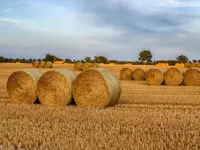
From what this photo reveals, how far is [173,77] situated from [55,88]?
1023 cm

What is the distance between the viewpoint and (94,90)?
10391 millimetres

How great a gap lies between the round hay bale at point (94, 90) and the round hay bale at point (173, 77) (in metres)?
9.44

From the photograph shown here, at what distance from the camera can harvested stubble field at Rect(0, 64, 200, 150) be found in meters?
5.94

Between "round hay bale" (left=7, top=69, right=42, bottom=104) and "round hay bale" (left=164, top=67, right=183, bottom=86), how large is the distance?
31.8 feet

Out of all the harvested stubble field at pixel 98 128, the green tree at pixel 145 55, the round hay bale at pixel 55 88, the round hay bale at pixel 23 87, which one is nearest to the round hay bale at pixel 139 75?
the round hay bale at pixel 23 87

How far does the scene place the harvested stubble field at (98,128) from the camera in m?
5.94

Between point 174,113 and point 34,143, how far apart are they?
4.24 metres

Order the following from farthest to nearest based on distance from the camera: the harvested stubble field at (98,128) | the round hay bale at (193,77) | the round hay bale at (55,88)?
the round hay bale at (193,77), the round hay bale at (55,88), the harvested stubble field at (98,128)

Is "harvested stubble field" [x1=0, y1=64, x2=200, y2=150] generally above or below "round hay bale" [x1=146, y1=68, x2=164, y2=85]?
below

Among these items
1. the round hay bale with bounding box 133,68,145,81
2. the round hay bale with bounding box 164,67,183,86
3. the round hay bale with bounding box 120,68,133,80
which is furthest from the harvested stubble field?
the round hay bale with bounding box 120,68,133,80

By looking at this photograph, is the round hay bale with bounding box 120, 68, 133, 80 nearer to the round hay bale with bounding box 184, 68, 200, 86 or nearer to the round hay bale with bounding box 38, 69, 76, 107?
the round hay bale with bounding box 184, 68, 200, 86

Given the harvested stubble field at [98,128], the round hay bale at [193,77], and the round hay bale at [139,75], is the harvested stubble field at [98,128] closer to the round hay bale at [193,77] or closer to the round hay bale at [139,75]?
the round hay bale at [193,77]

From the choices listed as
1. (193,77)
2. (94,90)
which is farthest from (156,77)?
(94,90)

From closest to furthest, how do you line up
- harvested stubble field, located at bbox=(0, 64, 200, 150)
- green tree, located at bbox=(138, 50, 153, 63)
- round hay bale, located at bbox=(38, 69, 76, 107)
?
harvested stubble field, located at bbox=(0, 64, 200, 150) < round hay bale, located at bbox=(38, 69, 76, 107) < green tree, located at bbox=(138, 50, 153, 63)
